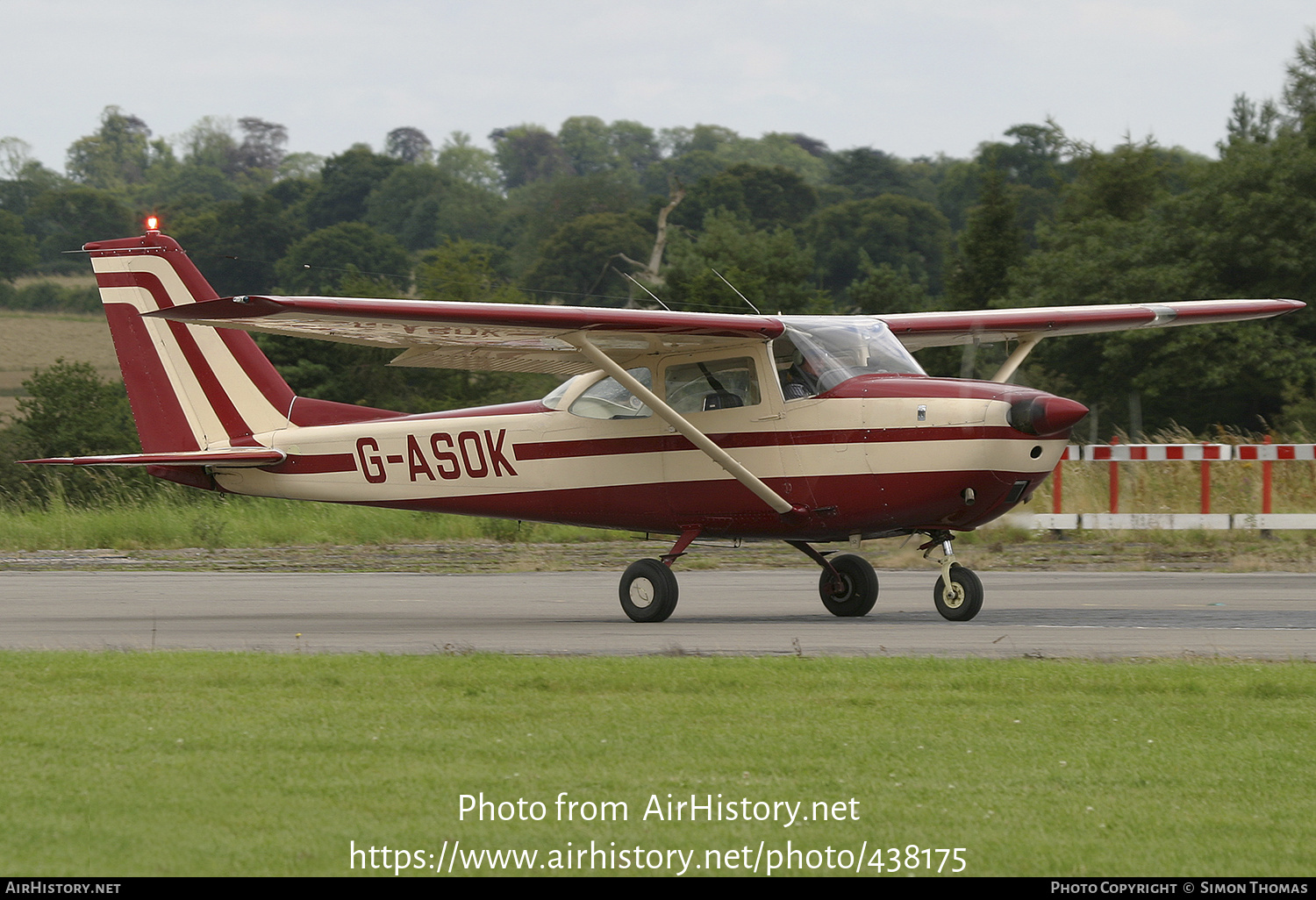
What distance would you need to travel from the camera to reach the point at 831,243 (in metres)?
83.1

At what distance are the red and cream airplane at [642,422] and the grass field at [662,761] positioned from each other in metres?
2.90

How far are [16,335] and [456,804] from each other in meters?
70.8

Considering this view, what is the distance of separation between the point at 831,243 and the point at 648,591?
73515mm

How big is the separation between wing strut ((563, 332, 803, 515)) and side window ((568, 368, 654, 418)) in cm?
67

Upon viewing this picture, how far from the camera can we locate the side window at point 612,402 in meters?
12.1

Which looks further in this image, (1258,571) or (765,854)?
(1258,571)

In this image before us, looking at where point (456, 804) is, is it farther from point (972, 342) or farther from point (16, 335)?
point (16, 335)

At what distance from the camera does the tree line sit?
112ft

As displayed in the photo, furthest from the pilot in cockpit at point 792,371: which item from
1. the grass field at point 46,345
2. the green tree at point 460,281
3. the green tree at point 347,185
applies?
the green tree at point 347,185

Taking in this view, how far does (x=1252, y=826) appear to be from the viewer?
181 inches

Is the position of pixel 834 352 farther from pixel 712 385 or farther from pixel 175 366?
pixel 175 366

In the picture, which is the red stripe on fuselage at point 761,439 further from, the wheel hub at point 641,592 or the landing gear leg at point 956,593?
the wheel hub at point 641,592

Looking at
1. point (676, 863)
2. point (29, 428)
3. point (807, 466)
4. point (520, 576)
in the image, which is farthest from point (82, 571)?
point (29, 428)

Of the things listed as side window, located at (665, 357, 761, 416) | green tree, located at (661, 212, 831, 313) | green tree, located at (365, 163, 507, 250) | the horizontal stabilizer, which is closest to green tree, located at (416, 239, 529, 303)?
green tree, located at (661, 212, 831, 313)
